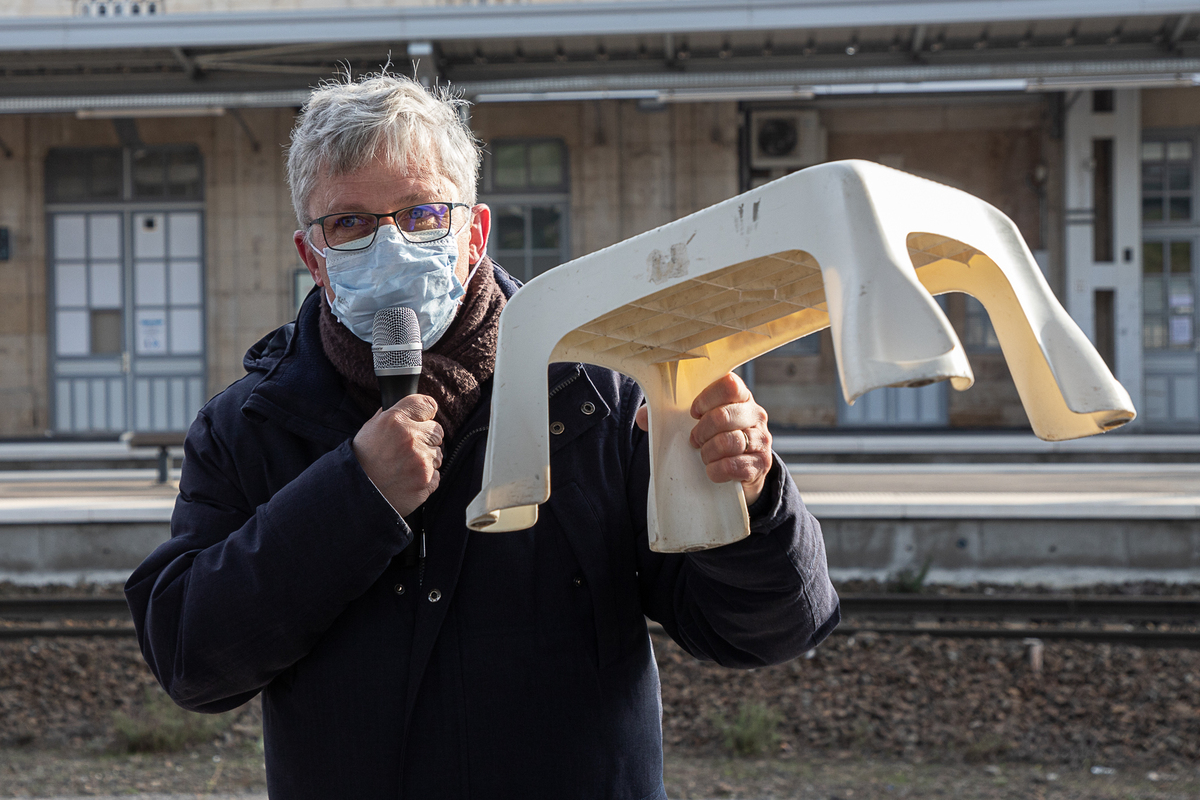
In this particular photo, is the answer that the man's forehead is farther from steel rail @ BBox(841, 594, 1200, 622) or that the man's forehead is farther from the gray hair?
steel rail @ BBox(841, 594, 1200, 622)

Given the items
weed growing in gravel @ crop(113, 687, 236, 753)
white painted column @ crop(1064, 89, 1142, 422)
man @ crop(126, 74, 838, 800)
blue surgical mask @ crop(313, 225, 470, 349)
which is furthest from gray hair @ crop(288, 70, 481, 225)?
white painted column @ crop(1064, 89, 1142, 422)

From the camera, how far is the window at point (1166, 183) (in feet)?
51.8

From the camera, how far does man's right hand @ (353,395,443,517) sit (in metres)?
1.48

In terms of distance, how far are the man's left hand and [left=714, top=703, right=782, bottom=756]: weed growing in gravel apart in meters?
3.57

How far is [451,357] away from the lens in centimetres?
174

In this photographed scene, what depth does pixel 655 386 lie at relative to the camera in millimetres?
1421

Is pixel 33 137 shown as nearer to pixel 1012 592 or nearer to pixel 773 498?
pixel 1012 592

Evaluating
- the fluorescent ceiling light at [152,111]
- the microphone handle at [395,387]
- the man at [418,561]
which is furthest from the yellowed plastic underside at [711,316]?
the fluorescent ceiling light at [152,111]

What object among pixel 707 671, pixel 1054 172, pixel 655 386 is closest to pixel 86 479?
pixel 707 671

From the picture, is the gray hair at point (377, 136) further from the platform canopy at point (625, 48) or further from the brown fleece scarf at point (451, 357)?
the platform canopy at point (625, 48)

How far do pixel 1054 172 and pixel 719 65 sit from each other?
6.73 metres

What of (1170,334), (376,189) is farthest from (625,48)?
(376,189)

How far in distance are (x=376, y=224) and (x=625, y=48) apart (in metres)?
11.4

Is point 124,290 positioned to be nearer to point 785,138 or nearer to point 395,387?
point 785,138
